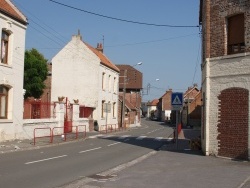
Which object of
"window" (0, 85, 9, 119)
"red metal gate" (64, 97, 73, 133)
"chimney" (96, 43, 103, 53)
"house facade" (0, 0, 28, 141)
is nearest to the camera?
"house facade" (0, 0, 28, 141)

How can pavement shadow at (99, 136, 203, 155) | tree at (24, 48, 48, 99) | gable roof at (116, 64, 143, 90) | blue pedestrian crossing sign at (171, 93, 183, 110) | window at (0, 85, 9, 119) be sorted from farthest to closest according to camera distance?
gable roof at (116, 64, 143, 90), tree at (24, 48, 48, 99), window at (0, 85, 9, 119), blue pedestrian crossing sign at (171, 93, 183, 110), pavement shadow at (99, 136, 203, 155)

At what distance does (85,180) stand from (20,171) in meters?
2.59

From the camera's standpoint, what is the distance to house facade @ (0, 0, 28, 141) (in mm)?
24505

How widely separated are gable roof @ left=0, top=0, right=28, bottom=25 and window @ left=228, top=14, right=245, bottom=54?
13050 millimetres

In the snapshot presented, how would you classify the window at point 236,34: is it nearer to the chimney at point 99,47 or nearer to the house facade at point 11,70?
the house facade at point 11,70

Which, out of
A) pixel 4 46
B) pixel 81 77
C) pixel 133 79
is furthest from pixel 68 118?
pixel 133 79

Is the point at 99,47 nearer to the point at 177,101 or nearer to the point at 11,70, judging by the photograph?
the point at 11,70

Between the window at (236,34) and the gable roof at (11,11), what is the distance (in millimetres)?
13050

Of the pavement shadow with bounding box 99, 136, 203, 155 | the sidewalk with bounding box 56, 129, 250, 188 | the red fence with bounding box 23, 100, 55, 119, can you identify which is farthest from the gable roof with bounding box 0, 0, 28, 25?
the sidewalk with bounding box 56, 129, 250, 188

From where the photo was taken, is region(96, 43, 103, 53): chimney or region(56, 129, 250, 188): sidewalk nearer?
region(56, 129, 250, 188): sidewalk

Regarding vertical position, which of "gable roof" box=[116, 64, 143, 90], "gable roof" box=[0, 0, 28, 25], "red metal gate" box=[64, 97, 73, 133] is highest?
"gable roof" box=[116, 64, 143, 90]

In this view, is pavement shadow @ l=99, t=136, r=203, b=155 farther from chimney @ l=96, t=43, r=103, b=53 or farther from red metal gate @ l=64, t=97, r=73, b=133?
chimney @ l=96, t=43, r=103, b=53

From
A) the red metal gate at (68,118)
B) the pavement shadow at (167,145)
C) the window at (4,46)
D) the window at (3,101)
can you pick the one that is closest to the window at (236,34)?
the pavement shadow at (167,145)

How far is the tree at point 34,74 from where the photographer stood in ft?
178
